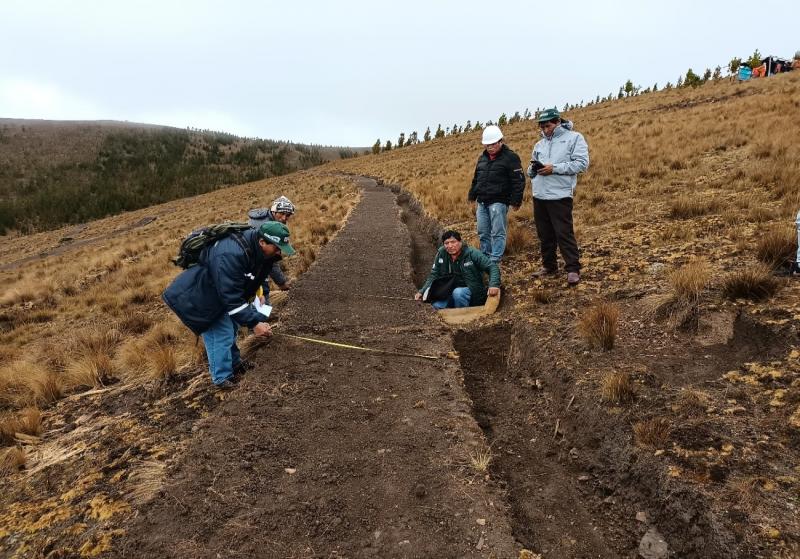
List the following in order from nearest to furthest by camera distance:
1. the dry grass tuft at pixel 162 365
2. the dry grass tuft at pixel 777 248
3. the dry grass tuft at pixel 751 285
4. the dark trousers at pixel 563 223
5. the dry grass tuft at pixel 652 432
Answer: the dry grass tuft at pixel 652 432, the dry grass tuft at pixel 751 285, the dry grass tuft at pixel 777 248, the dry grass tuft at pixel 162 365, the dark trousers at pixel 563 223

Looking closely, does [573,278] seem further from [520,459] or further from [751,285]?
[520,459]

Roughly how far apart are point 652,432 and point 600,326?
141 cm

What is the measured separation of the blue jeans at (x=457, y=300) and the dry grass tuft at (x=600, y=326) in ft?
6.73

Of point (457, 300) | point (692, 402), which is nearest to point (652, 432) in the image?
point (692, 402)

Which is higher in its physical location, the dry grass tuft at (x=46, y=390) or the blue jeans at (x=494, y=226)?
the blue jeans at (x=494, y=226)

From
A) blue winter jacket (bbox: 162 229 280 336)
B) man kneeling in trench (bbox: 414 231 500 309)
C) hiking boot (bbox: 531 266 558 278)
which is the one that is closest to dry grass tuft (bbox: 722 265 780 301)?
hiking boot (bbox: 531 266 558 278)

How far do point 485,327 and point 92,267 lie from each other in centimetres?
1563

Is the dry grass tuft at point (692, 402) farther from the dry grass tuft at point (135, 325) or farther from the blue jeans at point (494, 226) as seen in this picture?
the dry grass tuft at point (135, 325)

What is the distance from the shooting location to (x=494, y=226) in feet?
21.2

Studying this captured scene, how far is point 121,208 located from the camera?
4684 cm

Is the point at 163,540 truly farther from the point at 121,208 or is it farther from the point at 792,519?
the point at 121,208

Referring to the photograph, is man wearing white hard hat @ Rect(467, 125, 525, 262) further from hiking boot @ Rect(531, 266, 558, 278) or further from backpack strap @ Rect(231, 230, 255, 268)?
backpack strap @ Rect(231, 230, 255, 268)

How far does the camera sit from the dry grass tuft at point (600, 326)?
412 cm

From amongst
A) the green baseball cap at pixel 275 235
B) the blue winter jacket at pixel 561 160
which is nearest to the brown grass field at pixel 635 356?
the blue winter jacket at pixel 561 160
